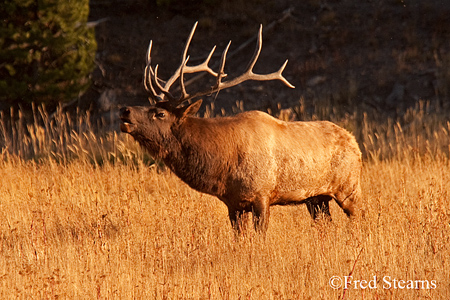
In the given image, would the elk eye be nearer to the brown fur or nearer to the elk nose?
the brown fur

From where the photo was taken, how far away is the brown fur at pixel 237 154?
6.35m

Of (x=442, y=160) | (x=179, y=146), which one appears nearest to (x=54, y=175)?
(x=179, y=146)

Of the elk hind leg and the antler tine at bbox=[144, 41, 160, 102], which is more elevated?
the antler tine at bbox=[144, 41, 160, 102]

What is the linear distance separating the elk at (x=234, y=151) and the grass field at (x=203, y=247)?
40cm

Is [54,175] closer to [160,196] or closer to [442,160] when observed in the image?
[160,196]

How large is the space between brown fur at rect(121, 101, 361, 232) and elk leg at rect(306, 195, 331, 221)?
485mm

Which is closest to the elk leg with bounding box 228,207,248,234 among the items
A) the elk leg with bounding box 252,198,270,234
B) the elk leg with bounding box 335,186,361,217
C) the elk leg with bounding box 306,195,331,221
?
the elk leg with bounding box 252,198,270,234

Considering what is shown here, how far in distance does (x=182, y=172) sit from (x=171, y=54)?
1530cm

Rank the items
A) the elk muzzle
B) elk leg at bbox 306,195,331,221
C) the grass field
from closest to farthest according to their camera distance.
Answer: the grass field
the elk muzzle
elk leg at bbox 306,195,331,221

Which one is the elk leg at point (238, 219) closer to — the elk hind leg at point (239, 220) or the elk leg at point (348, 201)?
the elk hind leg at point (239, 220)

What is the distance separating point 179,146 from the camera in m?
6.45

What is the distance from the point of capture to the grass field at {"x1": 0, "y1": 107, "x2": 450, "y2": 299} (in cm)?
511

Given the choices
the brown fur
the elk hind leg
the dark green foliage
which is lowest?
the elk hind leg

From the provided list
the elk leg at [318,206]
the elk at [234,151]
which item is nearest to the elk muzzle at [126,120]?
the elk at [234,151]
